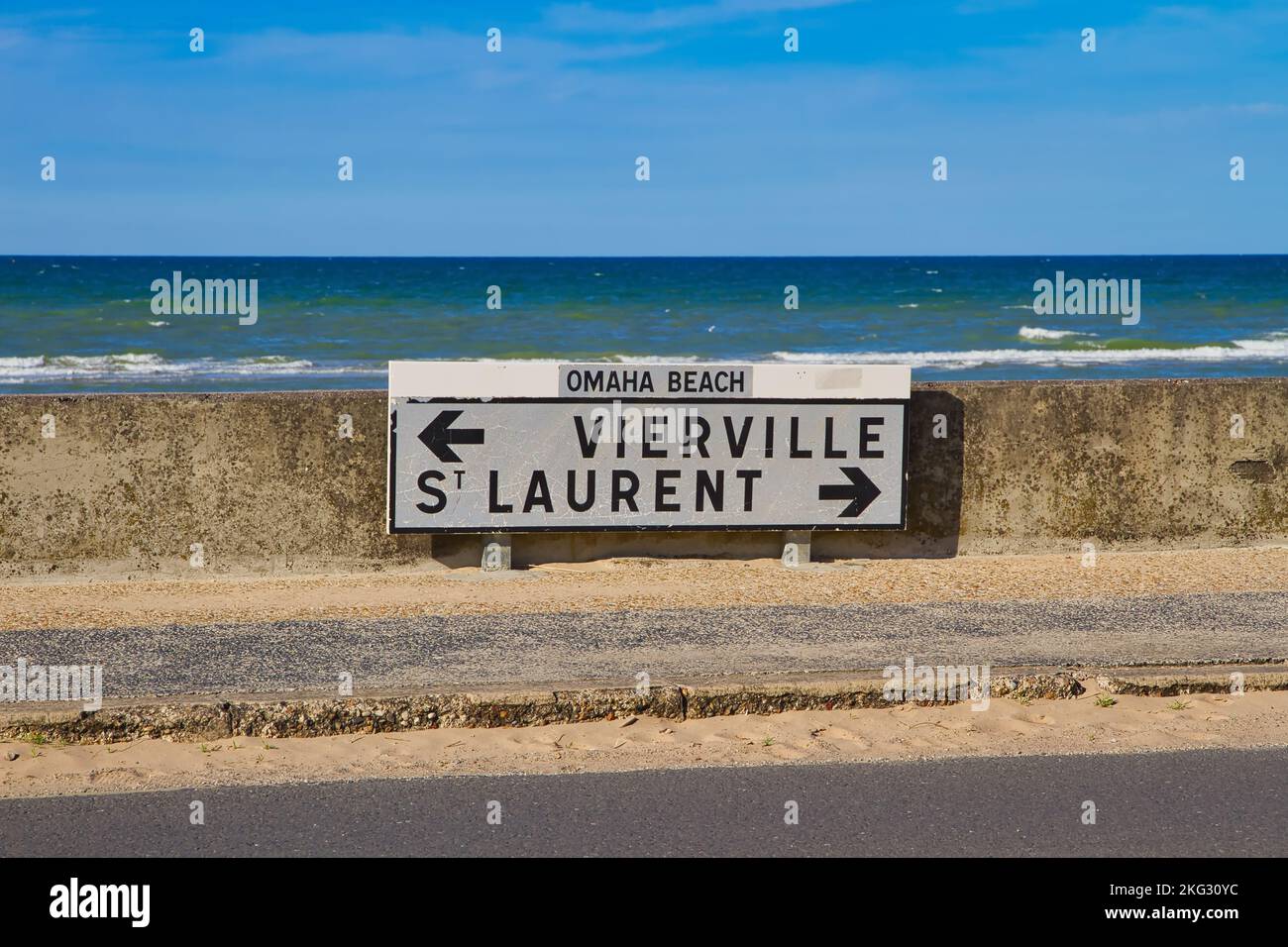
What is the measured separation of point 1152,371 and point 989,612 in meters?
24.8

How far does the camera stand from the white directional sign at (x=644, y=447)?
312 inches

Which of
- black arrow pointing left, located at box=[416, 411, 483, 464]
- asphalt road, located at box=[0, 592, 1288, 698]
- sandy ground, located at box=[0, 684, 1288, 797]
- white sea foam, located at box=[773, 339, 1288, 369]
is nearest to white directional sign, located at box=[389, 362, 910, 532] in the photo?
black arrow pointing left, located at box=[416, 411, 483, 464]

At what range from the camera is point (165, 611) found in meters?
7.16

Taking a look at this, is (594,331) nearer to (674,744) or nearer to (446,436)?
(446,436)

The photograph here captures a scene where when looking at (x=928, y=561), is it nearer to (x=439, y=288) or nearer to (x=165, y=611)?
(x=165, y=611)

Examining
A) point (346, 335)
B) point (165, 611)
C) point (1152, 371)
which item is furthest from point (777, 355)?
point (165, 611)

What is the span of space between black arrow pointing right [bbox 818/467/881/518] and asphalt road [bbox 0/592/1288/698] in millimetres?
1077

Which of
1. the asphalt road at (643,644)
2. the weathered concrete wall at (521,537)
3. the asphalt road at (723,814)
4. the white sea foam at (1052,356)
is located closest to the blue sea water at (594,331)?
the white sea foam at (1052,356)

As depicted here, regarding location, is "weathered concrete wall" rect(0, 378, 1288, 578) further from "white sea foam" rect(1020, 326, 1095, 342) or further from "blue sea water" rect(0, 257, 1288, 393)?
"white sea foam" rect(1020, 326, 1095, 342)

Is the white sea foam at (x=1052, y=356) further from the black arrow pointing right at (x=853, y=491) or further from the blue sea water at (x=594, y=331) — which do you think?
the black arrow pointing right at (x=853, y=491)

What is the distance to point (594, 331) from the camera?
4122 cm

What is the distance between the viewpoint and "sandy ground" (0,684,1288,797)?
5000 millimetres

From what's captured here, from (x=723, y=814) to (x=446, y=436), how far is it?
3.79m

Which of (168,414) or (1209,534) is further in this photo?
(1209,534)
